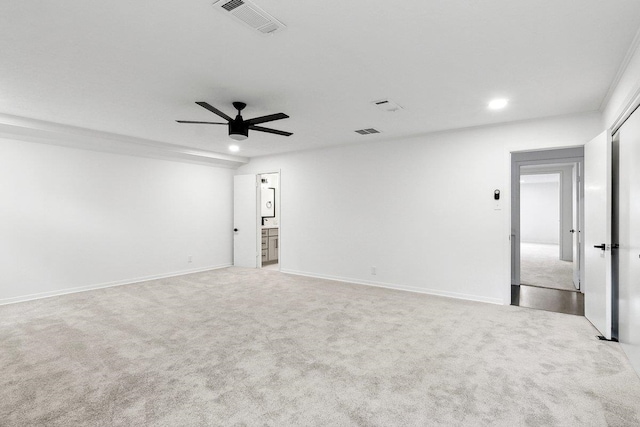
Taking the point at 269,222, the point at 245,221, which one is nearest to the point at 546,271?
the point at 269,222

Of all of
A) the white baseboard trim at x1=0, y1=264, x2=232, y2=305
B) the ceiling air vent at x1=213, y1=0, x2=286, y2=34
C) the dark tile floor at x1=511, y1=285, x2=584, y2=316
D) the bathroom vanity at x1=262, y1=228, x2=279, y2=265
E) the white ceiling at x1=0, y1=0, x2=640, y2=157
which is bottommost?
the dark tile floor at x1=511, y1=285, x2=584, y2=316

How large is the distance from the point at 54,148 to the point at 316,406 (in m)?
5.33

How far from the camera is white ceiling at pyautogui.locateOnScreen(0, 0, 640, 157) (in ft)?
6.49

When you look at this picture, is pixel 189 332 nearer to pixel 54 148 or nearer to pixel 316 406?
pixel 316 406

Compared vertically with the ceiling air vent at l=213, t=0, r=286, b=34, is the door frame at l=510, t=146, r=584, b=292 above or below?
below

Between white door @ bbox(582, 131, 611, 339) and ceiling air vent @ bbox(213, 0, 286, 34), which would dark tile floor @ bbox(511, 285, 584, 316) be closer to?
white door @ bbox(582, 131, 611, 339)

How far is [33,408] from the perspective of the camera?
6.74 ft

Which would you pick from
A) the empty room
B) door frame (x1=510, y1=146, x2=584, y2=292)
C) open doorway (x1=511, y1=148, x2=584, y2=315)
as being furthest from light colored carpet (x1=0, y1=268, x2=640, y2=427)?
door frame (x1=510, y1=146, x2=584, y2=292)

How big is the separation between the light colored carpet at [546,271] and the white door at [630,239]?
2.87m

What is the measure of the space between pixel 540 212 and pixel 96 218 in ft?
46.3

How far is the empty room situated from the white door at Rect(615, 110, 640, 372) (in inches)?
1.5

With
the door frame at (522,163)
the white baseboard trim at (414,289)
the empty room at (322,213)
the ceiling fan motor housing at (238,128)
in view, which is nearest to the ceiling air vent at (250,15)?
the empty room at (322,213)

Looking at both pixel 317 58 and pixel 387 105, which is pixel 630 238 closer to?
pixel 387 105

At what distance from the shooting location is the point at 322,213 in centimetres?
614
